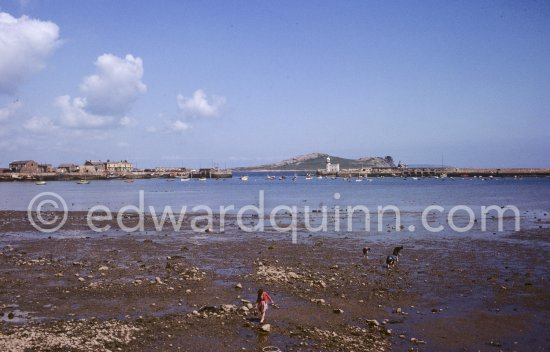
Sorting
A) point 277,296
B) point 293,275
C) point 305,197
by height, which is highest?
→ point 293,275

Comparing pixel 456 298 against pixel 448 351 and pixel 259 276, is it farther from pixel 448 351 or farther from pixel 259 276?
pixel 259 276

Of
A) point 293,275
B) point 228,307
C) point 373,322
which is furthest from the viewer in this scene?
point 293,275

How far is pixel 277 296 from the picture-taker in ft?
54.2

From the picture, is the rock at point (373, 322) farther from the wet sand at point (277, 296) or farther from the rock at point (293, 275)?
the rock at point (293, 275)

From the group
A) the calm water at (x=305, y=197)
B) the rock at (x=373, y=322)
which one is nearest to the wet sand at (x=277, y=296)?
the rock at (x=373, y=322)

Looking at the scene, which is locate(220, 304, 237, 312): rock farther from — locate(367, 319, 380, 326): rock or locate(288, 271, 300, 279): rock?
locate(288, 271, 300, 279): rock

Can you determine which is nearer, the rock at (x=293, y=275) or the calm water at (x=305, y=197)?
the rock at (x=293, y=275)

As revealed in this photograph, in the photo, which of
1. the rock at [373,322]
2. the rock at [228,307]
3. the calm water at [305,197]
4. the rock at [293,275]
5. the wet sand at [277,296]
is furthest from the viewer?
the calm water at [305,197]

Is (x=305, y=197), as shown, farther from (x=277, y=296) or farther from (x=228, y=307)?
(x=228, y=307)

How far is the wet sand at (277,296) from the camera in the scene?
12.2 metres

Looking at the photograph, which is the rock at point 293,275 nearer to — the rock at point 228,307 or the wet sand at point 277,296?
the wet sand at point 277,296

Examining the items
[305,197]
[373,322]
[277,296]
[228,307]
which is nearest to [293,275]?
[277,296]

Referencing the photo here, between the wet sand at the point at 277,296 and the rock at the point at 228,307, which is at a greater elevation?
the rock at the point at 228,307

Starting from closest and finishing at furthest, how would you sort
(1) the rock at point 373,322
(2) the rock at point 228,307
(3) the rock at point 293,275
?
(1) the rock at point 373,322 < (2) the rock at point 228,307 < (3) the rock at point 293,275
